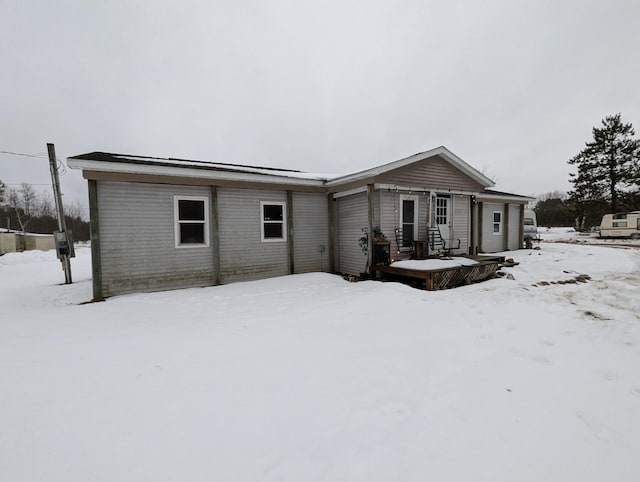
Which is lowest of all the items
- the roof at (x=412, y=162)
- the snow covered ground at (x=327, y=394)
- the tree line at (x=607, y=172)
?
the snow covered ground at (x=327, y=394)

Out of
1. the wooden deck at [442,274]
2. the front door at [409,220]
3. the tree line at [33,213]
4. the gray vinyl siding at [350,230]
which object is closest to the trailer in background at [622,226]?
the wooden deck at [442,274]

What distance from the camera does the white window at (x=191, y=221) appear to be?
297 inches

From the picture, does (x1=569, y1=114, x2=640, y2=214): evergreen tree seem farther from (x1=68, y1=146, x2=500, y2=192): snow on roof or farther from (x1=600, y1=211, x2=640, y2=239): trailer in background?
(x1=68, y1=146, x2=500, y2=192): snow on roof

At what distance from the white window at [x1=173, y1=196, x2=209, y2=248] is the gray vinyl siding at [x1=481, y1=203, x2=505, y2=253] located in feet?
45.1

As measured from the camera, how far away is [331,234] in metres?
9.84

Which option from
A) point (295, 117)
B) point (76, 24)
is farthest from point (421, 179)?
point (295, 117)

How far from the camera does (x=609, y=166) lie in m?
26.7

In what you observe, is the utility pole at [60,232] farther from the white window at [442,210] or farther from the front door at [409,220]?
the white window at [442,210]

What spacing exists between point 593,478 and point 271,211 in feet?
27.7

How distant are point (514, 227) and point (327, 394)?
57.4ft

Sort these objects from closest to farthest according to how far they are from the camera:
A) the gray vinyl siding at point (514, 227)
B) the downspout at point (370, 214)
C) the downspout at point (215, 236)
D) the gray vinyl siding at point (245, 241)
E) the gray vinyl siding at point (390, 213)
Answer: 1. the downspout at point (215, 236)
2. the gray vinyl siding at point (245, 241)
3. the downspout at point (370, 214)
4. the gray vinyl siding at point (390, 213)
5. the gray vinyl siding at point (514, 227)

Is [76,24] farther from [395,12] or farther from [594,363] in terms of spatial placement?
[594,363]

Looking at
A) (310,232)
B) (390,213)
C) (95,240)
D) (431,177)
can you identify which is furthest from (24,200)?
(431,177)

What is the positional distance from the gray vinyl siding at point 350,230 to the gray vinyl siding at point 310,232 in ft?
1.64
